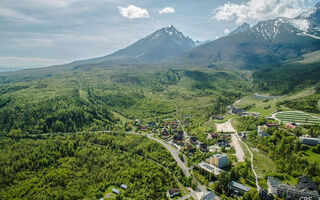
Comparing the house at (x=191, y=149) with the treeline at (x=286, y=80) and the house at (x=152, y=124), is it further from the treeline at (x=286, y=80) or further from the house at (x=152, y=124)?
the treeline at (x=286, y=80)

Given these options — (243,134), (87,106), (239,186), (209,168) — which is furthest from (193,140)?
(87,106)

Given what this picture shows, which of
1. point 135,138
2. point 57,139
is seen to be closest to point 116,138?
point 135,138

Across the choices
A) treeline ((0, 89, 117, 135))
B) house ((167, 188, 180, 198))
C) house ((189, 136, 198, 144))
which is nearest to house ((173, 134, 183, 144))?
house ((189, 136, 198, 144))

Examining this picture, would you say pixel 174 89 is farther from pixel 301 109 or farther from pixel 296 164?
pixel 296 164

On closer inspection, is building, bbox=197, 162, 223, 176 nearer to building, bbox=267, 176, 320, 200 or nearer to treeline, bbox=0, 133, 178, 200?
treeline, bbox=0, 133, 178, 200

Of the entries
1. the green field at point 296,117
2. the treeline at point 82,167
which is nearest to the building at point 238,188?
the treeline at point 82,167

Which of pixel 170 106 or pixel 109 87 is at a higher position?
pixel 109 87
